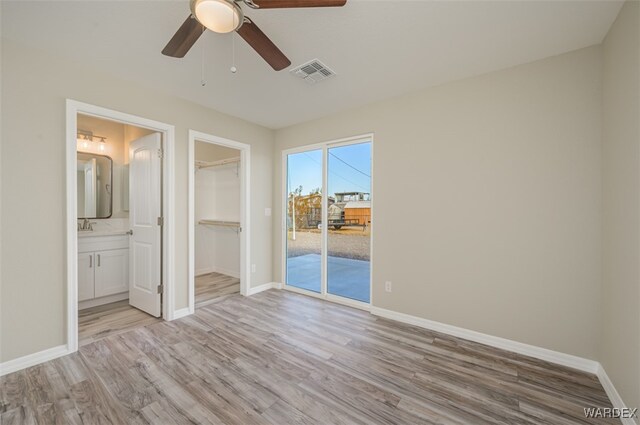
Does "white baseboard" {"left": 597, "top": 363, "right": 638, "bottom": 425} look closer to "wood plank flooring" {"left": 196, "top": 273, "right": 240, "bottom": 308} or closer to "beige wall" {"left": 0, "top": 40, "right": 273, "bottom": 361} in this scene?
"wood plank flooring" {"left": 196, "top": 273, "right": 240, "bottom": 308}

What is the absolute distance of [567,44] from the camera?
2.06 m

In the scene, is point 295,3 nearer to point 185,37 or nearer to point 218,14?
point 218,14

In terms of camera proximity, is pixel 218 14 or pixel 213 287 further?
pixel 213 287

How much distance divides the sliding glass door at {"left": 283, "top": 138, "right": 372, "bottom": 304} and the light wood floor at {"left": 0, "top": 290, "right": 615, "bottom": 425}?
Result: 0.99 metres

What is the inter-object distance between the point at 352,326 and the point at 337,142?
2384 millimetres

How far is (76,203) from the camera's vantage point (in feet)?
7.76

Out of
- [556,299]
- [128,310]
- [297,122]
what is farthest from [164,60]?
[556,299]

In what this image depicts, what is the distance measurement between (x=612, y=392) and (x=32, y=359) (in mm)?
4433

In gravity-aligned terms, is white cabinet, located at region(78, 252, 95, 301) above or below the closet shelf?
below

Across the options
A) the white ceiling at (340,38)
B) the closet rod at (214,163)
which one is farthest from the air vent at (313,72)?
the closet rod at (214,163)

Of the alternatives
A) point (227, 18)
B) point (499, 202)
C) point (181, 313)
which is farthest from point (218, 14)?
point (181, 313)

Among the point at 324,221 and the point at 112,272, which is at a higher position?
the point at 324,221

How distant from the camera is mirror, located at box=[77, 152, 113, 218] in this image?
364 centimetres

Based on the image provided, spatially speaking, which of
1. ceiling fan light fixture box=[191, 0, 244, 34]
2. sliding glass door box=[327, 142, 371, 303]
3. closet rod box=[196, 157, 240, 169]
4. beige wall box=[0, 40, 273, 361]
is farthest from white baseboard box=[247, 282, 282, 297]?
ceiling fan light fixture box=[191, 0, 244, 34]
